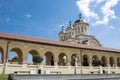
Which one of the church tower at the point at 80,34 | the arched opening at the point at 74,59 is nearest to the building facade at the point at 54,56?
the arched opening at the point at 74,59

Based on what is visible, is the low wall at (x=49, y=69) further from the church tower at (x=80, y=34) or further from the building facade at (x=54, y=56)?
the church tower at (x=80, y=34)

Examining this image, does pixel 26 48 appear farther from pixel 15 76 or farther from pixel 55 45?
pixel 15 76

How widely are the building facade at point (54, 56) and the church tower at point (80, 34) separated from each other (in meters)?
11.9

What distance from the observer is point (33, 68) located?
27000 mm

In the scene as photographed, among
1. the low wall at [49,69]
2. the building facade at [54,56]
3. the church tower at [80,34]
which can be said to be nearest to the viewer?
the low wall at [49,69]

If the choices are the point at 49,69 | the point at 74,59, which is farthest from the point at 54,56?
the point at 74,59

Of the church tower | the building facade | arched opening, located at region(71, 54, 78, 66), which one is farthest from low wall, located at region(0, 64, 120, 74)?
the church tower

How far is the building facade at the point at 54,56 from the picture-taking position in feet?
89.6

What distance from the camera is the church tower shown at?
53.4 metres

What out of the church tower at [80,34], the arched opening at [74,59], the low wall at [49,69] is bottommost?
the low wall at [49,69]

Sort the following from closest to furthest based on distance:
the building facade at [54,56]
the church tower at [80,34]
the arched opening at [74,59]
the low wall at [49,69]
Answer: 1. the low wall at [49,69]
2. the building facade at [54,56]
3. the arched opening at [74,59]
4. the church tower at [80,34]

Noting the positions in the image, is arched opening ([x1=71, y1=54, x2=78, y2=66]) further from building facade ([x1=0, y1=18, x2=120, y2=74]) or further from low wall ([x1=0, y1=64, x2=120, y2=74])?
low wall ([x1=0, y1=64, x2=120, y2=74])

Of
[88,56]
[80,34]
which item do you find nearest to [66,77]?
[88,56]

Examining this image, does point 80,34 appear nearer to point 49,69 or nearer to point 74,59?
point 74,59
